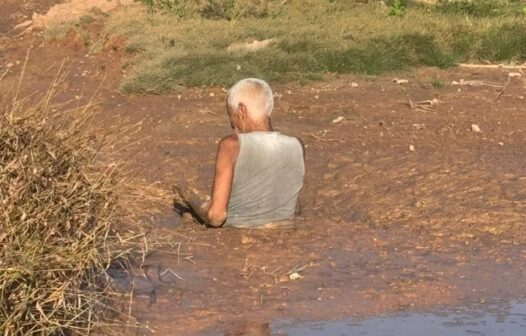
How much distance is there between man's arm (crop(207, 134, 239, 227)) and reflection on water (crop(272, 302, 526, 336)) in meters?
1.36

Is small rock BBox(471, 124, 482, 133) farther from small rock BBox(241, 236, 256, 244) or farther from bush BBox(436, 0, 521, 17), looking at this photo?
bush BBox(436, 0, 521, 17)

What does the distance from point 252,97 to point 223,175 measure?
50 cm

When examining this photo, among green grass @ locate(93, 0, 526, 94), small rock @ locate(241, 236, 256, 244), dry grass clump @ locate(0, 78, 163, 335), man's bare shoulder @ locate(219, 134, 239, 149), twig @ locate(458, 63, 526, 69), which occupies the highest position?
dry grass clump @ locate(0, 78, 163, 335)

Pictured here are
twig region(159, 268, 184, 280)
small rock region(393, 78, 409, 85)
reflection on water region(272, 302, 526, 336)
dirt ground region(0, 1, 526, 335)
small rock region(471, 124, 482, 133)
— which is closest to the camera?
reflection on water region(272, 302, 526, 336)

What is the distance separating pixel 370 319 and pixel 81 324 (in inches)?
62.9

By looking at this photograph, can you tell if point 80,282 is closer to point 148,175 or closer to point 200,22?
point 148,175

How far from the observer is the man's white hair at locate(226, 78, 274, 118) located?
23.4 feet

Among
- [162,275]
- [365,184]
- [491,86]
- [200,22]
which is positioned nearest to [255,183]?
[162,275]

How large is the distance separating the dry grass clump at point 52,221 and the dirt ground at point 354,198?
649 mm

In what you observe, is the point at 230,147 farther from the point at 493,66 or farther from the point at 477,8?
the point at 477,8

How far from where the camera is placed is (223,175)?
23.8 ft

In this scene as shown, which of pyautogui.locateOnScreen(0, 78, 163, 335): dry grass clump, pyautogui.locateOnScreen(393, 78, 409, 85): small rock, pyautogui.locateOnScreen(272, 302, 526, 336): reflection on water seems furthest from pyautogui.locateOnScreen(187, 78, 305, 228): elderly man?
pyautogui.locateOnScreen(393, 78, 409, 85): small rock

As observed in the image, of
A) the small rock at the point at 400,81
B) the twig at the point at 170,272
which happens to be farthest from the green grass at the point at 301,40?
the twig at the point at 170,272

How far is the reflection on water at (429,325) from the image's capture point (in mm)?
6043
